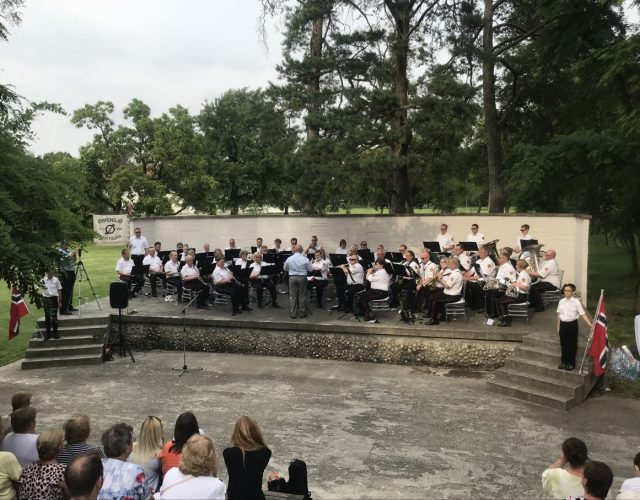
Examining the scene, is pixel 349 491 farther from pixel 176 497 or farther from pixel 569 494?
pixel 176 497

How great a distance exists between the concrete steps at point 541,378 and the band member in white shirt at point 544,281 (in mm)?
2128

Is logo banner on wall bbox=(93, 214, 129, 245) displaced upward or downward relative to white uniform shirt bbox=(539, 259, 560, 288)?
upward

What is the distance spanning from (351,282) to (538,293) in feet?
14.2

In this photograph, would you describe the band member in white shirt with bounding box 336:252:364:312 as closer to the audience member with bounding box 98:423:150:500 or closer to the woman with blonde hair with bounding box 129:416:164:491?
the woman with blonde hair with bounding box 129:416:164:491

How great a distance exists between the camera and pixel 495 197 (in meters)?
20.6

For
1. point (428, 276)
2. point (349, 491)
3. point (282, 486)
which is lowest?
point (349, 491)

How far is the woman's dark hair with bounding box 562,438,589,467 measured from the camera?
4672 millimetres

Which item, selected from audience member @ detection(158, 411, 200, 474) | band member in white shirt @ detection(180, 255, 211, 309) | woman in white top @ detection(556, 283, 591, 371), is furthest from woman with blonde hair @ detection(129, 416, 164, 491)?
band member in white shirt @ detection(180, 255, 211, 309)

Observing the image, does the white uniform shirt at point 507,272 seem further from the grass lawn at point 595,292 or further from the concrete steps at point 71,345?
the concrete steps at point 71,345

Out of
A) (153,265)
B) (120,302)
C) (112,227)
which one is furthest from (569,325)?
(112,227)

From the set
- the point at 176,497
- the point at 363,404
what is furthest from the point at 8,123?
the point at 363,404

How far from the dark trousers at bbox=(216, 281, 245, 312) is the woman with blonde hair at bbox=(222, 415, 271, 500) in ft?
29.8

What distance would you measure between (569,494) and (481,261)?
8.35 metres

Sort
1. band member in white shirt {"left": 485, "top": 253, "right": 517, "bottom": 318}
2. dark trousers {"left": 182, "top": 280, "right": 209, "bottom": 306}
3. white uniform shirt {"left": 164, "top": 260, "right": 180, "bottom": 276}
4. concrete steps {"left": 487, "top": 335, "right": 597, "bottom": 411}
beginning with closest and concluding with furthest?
concrete steps {"left": 487, "top": 335, "right": 597, "bottom": 411}
band member in white shirt {"left": 485, "top": 253, "right": 517, "bottom": 318}
dark trousers {"left": 182, "top": 280, "right": 209, "bottom": 306}
white uniform shirt {"left": 164, "top": 260, "right": 180, "bottom": 276}
